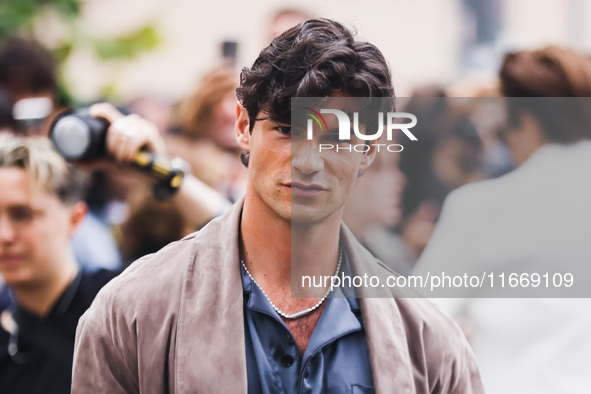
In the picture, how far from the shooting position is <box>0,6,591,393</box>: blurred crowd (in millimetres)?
1626

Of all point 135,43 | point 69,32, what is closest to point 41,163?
point 69,32

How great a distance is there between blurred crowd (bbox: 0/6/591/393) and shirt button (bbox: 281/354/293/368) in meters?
0.31

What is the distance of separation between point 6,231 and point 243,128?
739 millimetres

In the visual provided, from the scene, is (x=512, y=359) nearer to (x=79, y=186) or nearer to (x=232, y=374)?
(x=232, y=374)

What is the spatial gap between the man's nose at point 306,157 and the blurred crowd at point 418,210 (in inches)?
5.3

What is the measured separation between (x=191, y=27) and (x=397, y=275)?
5312mm

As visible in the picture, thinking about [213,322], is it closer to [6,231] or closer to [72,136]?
[72,136]

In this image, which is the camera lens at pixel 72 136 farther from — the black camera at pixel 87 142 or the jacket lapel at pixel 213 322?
the jacket lapel at pixel 213 322

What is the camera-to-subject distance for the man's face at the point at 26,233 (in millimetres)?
1916

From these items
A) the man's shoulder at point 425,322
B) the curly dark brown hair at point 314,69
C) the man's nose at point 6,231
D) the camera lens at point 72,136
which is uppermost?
the curly dark brown hair at point 314,69

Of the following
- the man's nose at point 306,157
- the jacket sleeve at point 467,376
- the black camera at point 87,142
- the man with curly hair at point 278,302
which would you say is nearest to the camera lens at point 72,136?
the black camera at point 87,142

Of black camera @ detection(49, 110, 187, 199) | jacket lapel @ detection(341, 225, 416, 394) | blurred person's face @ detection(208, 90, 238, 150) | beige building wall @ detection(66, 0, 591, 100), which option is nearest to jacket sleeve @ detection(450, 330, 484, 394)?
jacket lapel @ detection(341, 225, 416, 394)

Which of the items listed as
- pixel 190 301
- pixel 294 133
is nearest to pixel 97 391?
pixel 190 301

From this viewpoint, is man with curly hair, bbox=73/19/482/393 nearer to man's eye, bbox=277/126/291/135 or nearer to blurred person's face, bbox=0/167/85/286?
man's eye, bbox=277/126/291/135
